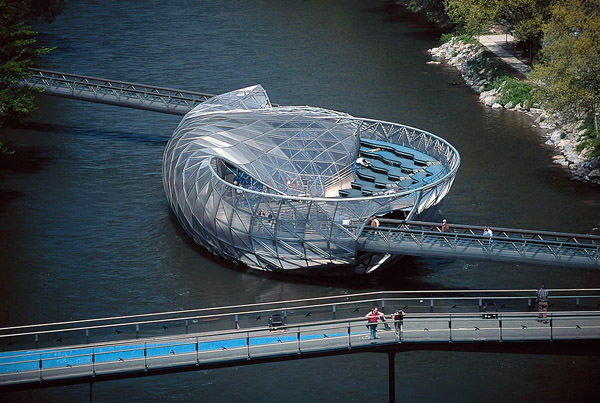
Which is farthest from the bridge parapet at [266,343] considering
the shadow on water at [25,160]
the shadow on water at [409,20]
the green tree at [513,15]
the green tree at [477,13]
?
the shadow on water at [409,20]

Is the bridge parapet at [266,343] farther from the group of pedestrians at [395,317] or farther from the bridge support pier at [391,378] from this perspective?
the bridge support pier at [391,378]

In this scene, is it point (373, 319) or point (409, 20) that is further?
point (409, 20)

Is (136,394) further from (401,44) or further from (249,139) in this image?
(401,44)

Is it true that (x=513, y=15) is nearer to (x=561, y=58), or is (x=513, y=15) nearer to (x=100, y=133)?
(x=561, y=58)

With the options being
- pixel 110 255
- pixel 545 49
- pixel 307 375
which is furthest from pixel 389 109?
pixel 307 375

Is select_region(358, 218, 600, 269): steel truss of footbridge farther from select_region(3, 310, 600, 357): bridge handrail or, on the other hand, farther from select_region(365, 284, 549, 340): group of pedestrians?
select_region(3, 310, 600, 357): bridge handrail

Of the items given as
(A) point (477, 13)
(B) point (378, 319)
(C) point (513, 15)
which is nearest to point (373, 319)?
(B) point (378, 319)
